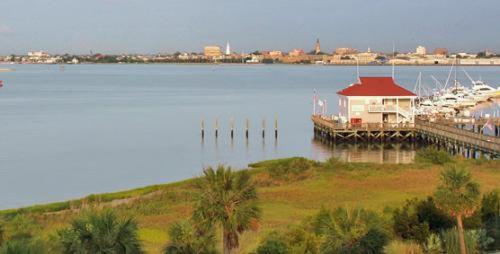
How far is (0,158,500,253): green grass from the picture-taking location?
87.4 ft

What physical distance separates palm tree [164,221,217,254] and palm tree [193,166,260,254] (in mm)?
523

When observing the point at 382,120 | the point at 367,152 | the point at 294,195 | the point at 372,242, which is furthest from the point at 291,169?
the point at 372,242

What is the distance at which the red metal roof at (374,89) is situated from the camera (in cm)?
6097

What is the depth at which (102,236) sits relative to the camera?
1227 centimetres

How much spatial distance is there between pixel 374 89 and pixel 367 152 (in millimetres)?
6745

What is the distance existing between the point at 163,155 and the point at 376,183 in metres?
23.7

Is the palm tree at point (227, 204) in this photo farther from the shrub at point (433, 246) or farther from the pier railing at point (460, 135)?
the pier railing at point (460, 135)

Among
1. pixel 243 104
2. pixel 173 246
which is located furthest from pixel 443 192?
pixel 243 104

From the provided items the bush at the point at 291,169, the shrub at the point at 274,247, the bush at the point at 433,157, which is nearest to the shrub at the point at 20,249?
the shrub at the point at 274,247

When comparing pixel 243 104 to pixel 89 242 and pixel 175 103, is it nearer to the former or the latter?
pixel 175 103

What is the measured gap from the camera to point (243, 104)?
103500 mm

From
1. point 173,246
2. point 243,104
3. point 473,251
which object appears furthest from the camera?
point 243,104

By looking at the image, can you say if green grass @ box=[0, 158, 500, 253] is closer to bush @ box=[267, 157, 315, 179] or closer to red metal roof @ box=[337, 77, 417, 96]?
bush @ box=[267, 157, 315, 179]

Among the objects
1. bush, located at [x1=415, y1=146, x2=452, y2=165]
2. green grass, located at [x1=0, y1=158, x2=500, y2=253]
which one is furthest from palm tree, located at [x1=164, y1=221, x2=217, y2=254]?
bush, located at [x1=415, y1=146, x2=452, y2=165]
